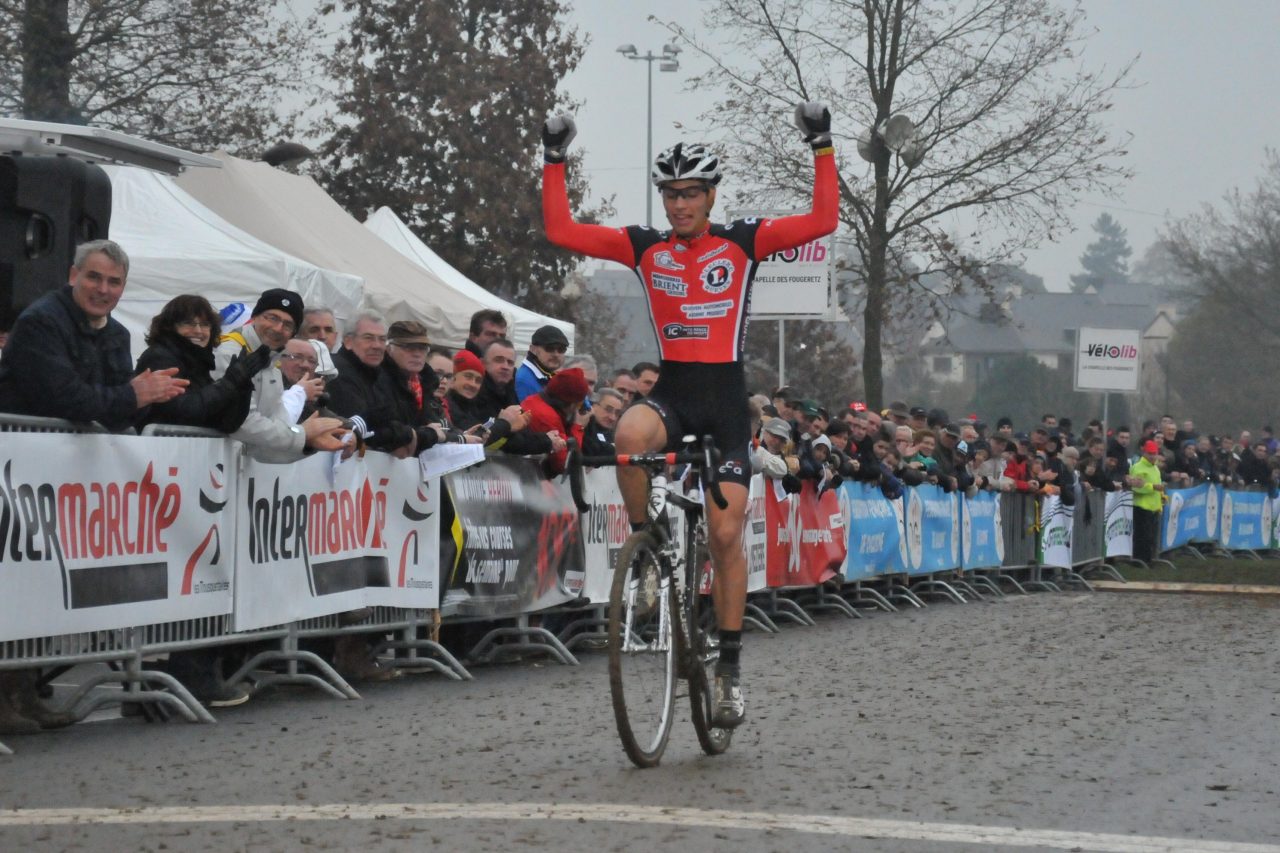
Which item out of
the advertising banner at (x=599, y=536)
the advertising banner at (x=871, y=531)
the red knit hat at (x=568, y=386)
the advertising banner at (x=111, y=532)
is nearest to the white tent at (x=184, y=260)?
the advertising banner at (x=599, y=536)

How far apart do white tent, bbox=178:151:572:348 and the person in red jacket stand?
840 centimetres

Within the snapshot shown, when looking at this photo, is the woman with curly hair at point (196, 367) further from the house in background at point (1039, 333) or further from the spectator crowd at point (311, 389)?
the house in background at point (1039, 333)

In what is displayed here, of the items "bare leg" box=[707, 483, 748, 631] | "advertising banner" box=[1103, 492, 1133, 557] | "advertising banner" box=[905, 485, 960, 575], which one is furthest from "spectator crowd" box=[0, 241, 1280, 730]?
"advertising banner" box=[1103, 492, 1133, 557]

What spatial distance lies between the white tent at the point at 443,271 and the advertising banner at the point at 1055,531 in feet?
21.1

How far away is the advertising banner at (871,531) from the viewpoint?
709 inches

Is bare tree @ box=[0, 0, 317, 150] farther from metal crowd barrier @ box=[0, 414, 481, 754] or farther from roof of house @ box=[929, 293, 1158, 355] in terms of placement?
roof of house @ box=[929, 293, 1158, 355]

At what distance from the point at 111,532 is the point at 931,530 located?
13.3 m

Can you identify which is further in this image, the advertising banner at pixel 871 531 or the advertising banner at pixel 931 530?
the advertising banner at pixel 931 530

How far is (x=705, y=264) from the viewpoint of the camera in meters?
7.46

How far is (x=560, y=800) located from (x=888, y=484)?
13.0m

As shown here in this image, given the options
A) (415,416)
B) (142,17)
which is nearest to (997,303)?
(142,17)

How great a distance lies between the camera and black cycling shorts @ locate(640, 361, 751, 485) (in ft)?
24.0

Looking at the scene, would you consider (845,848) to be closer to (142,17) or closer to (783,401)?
(783,401)

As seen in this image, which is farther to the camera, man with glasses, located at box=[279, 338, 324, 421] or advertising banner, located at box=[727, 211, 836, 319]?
advertising banner, located at box=[727, 211, 836, 319]
